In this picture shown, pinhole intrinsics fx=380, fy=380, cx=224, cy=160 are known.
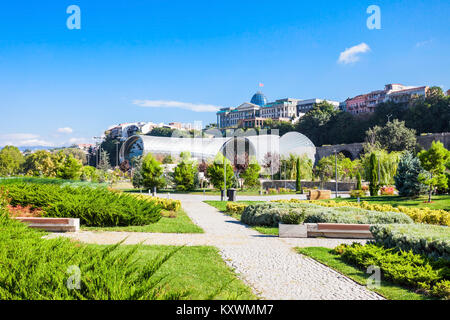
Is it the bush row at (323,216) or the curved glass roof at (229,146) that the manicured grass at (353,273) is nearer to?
the bush row at (323,216)

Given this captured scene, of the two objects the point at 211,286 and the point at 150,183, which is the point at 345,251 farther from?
the point at 150,183

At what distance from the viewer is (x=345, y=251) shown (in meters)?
7.97

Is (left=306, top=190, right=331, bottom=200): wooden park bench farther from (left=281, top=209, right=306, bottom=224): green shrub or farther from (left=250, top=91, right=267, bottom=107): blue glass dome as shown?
(left=250, top=91, right=267, bottom=107): blue glass dome

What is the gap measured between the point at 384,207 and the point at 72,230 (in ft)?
36.7

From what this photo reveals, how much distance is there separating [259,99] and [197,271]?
14762cm

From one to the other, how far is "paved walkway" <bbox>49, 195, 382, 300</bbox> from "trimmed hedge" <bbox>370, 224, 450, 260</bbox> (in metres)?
1.60

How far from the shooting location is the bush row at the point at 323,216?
11.4 metres

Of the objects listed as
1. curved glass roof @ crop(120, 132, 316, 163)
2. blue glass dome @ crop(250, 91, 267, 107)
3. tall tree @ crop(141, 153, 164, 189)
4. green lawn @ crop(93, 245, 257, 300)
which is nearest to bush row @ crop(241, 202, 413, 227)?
green lawn @ crop(93, 245, 257, 300)

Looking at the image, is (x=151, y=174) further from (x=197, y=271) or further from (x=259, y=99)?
(x=259, y=99)

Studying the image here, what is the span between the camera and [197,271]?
21.4 feet

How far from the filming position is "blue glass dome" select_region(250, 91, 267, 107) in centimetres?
15112

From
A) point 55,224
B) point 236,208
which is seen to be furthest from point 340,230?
point 55,224

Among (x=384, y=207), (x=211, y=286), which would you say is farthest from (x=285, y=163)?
(x=211, y=286)
